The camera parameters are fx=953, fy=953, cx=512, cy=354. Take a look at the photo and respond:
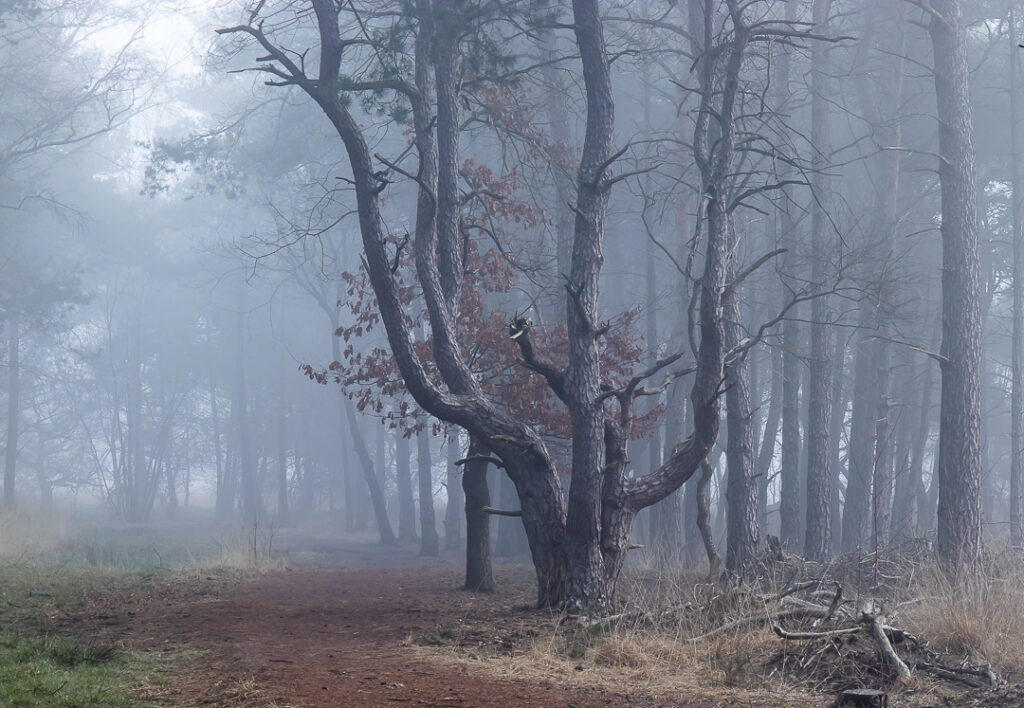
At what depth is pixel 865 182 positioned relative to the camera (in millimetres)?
29172

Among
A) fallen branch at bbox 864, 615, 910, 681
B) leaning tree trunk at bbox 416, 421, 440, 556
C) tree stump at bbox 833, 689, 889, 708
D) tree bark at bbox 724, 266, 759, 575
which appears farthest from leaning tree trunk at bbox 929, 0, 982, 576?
leaning tree trunk at bbox 416, 421, 440, 556

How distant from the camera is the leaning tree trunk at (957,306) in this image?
14.7 m

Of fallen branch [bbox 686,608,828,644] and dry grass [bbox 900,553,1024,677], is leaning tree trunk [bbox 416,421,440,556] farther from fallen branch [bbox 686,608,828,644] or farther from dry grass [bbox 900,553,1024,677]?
dry grass [bbox 900,553,1024,677]

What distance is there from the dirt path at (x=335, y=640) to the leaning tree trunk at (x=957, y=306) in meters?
6.82

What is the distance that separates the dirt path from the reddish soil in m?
0.01

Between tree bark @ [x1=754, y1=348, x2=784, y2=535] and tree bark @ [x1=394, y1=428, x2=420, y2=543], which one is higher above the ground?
tree bark @ [x1=754, y1=348, x2=784, y2=535]

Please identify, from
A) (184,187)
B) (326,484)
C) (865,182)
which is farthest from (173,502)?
(865,182)

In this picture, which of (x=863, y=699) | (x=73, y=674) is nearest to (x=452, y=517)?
(x=73, y=674)

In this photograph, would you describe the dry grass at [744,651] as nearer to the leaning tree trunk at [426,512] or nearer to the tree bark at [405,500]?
the leaning tree trunk at [426,512]

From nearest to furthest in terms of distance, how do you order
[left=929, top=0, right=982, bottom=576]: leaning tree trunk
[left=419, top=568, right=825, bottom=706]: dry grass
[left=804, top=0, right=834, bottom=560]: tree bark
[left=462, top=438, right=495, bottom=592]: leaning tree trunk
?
[left=419, top=568, right=825, bottom=706]: dry grass → [left=462, top=438, right=495, bottom=592]: leaning tree trunk → [left=929, top=0, right=982, bottom=576]: leaning tree trunk → [left=804, top=0, right=834, bottom=560]: tree bark

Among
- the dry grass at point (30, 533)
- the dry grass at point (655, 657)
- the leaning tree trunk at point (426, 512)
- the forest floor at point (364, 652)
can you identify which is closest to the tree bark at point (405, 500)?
the leaning tree trunk at point (426, 512)

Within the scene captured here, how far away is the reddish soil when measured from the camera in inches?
252

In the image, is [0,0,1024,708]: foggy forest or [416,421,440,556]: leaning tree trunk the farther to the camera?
[416,421,440,556]: leaning tree trunk

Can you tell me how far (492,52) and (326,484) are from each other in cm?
4605
